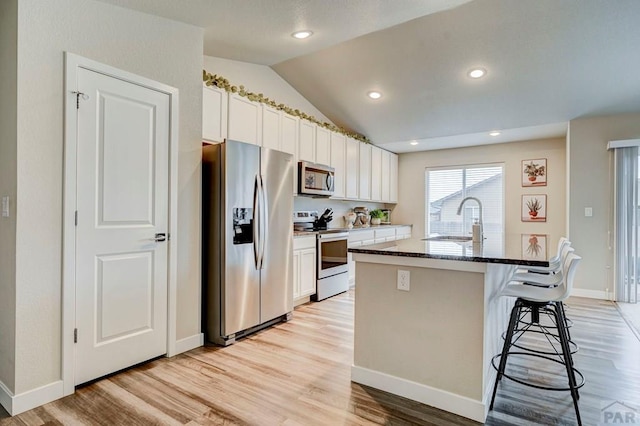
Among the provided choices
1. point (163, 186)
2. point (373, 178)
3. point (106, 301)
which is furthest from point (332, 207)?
point (106, 301)

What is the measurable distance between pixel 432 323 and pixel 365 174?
13.5ft

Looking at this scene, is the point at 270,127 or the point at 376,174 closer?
the point at 270,127

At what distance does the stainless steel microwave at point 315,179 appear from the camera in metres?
4.46

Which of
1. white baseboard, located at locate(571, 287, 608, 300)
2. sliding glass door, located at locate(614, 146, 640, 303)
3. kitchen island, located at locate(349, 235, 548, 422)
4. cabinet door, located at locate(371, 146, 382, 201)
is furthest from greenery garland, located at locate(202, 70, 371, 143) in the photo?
white baseboard, located at locate(571, 287, 608, 300)

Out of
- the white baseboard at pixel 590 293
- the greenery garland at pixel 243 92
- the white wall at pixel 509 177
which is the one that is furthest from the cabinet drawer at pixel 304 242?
the white baseboard at pixel 590 293

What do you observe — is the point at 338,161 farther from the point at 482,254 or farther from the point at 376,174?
the point at 482,254

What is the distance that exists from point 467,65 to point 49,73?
3848 millimetres

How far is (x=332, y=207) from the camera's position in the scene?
5.74m

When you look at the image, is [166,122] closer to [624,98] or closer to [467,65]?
[467,65]

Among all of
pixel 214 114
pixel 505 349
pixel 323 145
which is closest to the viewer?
pixel 505 349

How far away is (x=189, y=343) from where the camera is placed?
2912 mm

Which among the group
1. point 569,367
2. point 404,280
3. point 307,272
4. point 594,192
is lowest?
point 569,367

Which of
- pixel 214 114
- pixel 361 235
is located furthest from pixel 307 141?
pixel 361 235

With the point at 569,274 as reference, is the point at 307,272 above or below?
below
